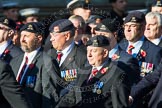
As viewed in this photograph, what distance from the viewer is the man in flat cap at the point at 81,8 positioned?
12.5 metres

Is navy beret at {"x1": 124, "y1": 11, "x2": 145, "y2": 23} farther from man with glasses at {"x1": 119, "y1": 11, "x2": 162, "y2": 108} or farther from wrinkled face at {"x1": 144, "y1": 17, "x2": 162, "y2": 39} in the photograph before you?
wrinkled face at {"x1": 144, "y1": 17, "x2": 162, "y2": 39}

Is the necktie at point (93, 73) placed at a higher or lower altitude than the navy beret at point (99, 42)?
lower

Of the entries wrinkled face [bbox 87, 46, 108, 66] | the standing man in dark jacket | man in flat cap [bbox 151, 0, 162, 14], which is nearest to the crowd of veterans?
wrinkled face [bbox 87, 46, 108, 66]

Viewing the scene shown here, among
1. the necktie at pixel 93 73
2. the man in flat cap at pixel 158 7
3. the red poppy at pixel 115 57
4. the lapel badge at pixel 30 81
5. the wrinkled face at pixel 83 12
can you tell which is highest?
the man in flat cap at pixel 158 7

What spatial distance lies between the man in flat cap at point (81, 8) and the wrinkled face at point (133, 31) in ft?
6.30

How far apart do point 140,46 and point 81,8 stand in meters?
2.53

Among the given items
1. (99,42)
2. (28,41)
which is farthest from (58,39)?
(99,42)

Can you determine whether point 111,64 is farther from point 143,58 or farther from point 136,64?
point 143,58

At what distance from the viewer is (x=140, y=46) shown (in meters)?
10.4

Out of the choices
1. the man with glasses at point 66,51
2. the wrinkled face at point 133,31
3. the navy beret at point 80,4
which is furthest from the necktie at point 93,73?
the navy beret at point 80,4

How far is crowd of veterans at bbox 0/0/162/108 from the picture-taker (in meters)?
9.10

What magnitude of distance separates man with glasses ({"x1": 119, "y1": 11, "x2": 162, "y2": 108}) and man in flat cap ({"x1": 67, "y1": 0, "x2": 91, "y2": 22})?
1902mm

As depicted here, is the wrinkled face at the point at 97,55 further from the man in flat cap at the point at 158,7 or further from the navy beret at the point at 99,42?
the man in flat cap at the point at 158,7

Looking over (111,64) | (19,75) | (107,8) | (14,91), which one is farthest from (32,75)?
(107,8)
